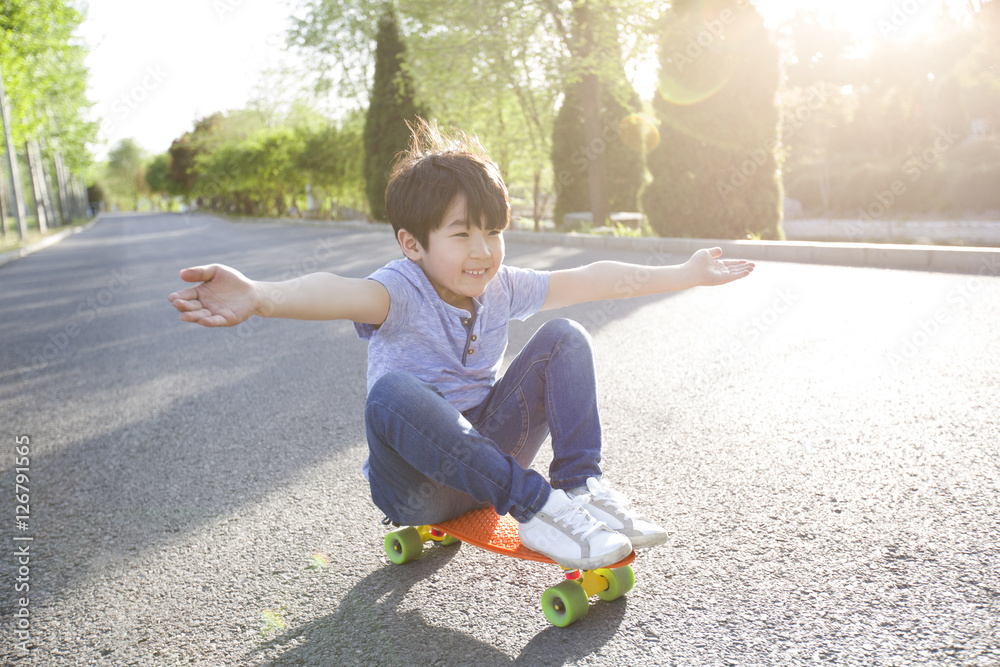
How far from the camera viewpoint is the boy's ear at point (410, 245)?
7.32 ft

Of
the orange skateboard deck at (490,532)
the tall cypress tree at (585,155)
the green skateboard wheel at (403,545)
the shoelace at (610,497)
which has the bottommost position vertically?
the green skateboard wheel at (403,545)

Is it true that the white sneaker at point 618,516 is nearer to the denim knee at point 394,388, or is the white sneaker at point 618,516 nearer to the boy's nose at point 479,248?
the denim knee at point 394,388

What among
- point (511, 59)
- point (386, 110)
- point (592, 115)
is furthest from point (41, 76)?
point (592, 115)

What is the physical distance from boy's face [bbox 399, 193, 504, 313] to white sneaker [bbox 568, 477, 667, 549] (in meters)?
0.65

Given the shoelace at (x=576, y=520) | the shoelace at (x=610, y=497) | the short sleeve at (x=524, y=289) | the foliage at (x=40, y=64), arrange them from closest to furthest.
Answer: the shoelace at (x=576, y=520) → the shoelace at (x=610, y=497) → the short sleeve at (x=524, y=289) → the foliage at (x=40, y=64)

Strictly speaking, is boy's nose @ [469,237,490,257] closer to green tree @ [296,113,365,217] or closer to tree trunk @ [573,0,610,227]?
tree trunk @ [573,0,610,227]

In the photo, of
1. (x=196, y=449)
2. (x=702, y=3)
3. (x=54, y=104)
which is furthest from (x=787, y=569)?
(x=54, y=104)

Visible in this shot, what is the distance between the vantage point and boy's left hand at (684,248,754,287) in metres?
2.37

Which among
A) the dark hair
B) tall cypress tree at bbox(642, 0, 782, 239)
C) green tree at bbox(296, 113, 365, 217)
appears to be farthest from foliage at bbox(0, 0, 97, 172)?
the dark hair

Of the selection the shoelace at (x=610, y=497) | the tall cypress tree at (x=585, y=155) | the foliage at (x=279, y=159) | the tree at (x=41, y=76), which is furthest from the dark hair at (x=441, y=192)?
the foliage at (x=279, y=159)

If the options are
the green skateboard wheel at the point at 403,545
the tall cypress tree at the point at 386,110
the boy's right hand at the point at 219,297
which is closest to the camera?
the boy's right hand at the point at 219,297

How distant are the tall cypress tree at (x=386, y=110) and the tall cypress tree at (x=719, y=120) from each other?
39.8ft

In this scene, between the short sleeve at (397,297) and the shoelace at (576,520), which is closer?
the shoelace at (576,520)

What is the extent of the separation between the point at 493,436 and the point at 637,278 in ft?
2.19
